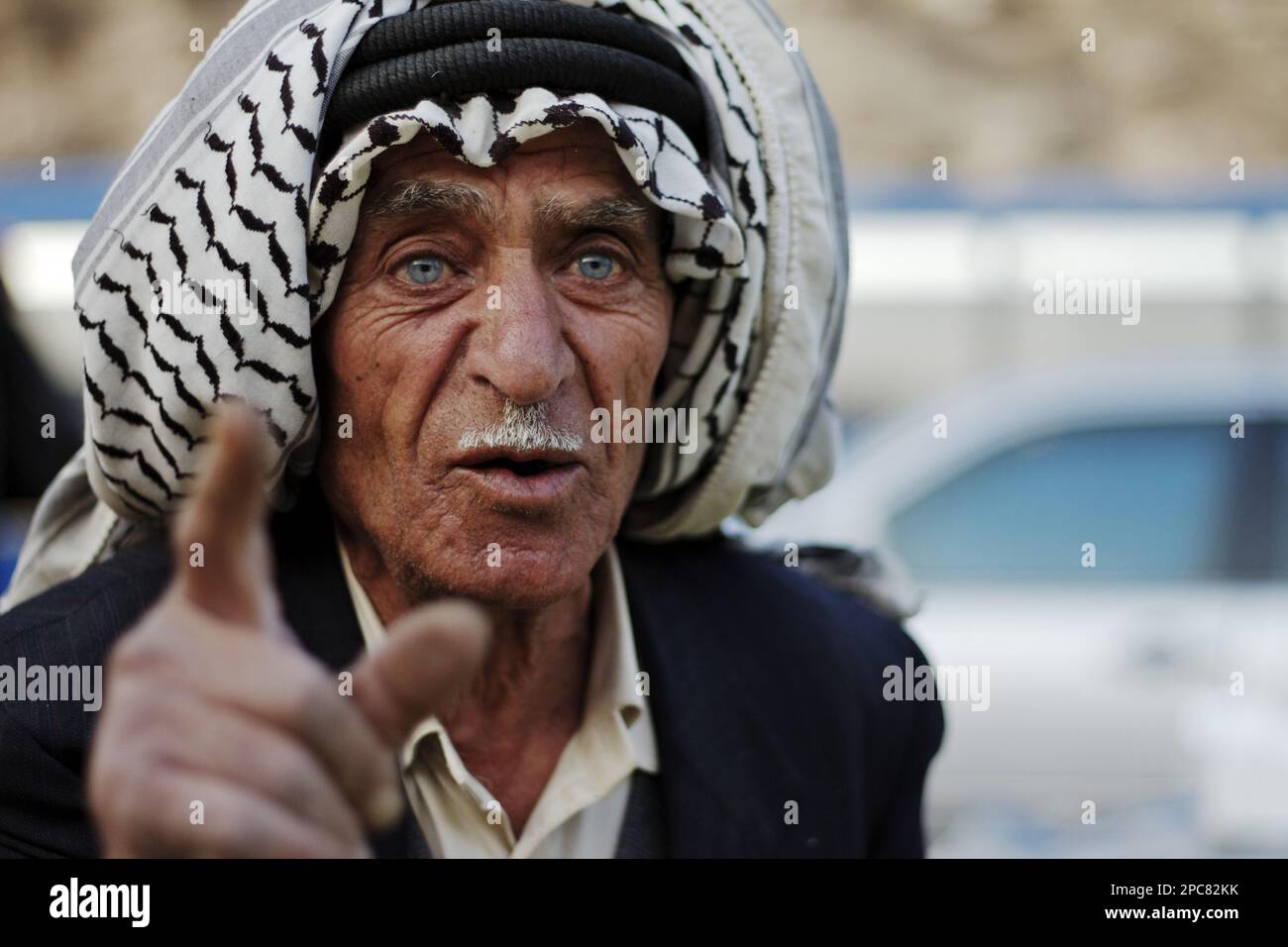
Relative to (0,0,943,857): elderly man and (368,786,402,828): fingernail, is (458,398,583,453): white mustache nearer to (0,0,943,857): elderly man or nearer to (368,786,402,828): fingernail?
(0,0,943,857): elderly man

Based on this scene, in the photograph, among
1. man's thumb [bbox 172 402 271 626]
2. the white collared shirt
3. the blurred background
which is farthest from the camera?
the blurred background

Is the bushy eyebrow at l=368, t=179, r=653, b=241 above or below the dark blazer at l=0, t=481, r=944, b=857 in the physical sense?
above

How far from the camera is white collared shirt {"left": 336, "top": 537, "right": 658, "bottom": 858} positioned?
7.30 ft

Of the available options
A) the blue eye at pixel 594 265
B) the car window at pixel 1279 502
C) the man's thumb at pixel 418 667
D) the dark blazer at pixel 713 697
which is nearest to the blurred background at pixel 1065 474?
the car window at pixel 1279 502

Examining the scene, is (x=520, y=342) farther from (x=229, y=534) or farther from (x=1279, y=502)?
(x=1279, y=502)

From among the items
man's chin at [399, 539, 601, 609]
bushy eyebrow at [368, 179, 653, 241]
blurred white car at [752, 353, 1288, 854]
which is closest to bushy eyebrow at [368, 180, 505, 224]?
bushy eyebrow at [368, 179, 653, 241]

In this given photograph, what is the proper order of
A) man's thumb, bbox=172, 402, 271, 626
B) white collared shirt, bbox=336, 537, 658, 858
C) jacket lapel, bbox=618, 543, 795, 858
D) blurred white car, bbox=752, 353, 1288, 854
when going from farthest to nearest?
blurred white car, bbox=752, 353, 1288, 854, jacket lapel, bbox=618, 543, 795, 858, white collared shirt, bbox=336, 537, 658, 858, man's thumb, bbox=172, 402, 271, 626

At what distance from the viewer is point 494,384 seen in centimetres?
206

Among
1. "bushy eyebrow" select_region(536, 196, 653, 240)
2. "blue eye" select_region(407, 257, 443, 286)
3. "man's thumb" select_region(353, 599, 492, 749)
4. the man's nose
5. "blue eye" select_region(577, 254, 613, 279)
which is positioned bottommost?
"man's thumb" select_region(353, 599, 492, 749)

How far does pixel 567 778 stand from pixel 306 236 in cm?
88

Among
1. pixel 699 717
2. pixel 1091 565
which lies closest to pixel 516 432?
pixel 699 717

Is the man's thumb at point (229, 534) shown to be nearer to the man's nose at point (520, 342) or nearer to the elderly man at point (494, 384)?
the elderly man at point (494, 384)

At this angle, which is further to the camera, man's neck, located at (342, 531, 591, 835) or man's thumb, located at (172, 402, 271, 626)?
man's neck, located at (342, 531, 591, 835)
